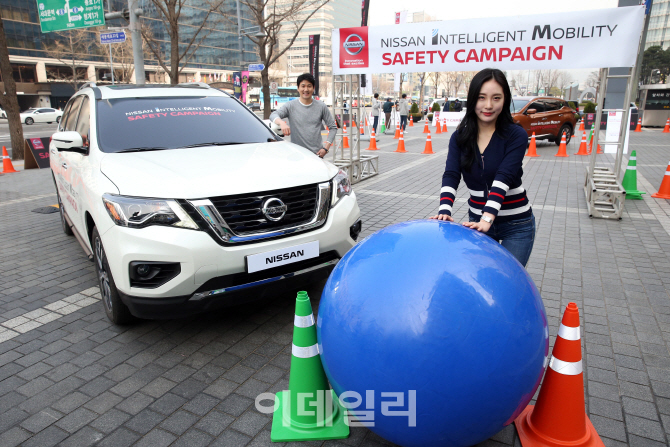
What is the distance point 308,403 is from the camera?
2.59 meters

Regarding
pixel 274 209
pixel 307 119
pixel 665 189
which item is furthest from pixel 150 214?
pixel 665 189

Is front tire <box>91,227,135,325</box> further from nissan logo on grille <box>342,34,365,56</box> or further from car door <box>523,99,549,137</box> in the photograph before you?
car door <box>523,99,549,137</box>

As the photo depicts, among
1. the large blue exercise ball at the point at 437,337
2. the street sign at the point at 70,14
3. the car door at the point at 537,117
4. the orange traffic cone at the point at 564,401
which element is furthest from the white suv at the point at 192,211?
the car door at the point at 537,117

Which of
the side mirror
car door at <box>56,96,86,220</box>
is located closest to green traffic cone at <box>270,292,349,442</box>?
the side mirror

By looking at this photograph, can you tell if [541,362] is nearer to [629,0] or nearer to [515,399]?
[515,399]

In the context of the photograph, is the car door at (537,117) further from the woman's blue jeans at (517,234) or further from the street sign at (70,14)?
the woman's blue jeans at (517,234)

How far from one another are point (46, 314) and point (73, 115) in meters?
2.59

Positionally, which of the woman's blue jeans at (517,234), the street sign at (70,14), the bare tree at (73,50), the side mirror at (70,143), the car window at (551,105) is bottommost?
the woman's blue jeans at (517,234)

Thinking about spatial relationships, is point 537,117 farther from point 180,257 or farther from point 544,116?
point 180,257

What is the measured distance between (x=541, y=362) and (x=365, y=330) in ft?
2.80

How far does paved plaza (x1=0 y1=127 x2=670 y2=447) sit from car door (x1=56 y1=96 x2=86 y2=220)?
2.66 ft

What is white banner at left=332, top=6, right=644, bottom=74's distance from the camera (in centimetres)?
673

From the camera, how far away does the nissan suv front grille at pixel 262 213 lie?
10.2 feet

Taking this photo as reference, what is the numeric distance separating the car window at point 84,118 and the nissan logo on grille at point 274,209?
2309mm
